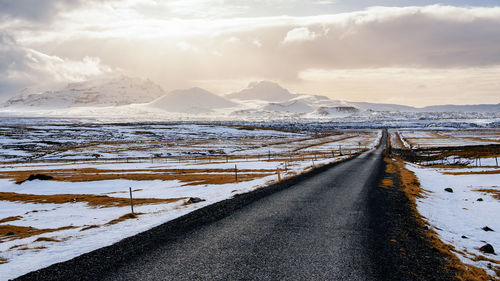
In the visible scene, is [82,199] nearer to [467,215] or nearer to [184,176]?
[184,176]

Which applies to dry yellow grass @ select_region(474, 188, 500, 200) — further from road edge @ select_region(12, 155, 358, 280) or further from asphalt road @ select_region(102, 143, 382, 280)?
road edge @ select_region(12, 155, 358, 280)

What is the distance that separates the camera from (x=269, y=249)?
10.5 meters

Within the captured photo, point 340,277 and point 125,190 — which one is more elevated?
point 340,277

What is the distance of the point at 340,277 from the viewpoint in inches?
333

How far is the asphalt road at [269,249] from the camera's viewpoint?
344 inches

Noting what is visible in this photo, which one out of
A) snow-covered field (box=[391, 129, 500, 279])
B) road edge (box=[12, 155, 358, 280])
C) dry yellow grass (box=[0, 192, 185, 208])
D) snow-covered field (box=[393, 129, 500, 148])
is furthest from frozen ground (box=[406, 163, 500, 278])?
snow-covered field (box=[393, 129, 500, 148])

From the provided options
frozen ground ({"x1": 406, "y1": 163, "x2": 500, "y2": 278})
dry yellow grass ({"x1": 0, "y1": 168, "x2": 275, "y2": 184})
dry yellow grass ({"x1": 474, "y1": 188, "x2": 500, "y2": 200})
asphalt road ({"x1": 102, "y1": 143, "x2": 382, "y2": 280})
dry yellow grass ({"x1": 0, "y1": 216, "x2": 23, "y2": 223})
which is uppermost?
asphalt road ({"x1": 102, "y1": 143, "x2": 382, "y2": 280})

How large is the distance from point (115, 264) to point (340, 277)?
21.1ft

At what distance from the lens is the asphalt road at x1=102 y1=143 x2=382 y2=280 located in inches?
344

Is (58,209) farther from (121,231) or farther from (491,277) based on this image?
(491,277)

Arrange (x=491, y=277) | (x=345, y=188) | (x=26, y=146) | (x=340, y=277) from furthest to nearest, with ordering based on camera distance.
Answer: (x=26, y=146), (x=345, y=188), (x=491, y=277), (x=340, y=277)

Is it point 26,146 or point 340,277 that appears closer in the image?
point 340,277

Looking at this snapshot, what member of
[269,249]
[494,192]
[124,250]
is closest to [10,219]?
[124,250]

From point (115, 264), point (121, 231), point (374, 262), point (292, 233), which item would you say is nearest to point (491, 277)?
point (374, 262)
